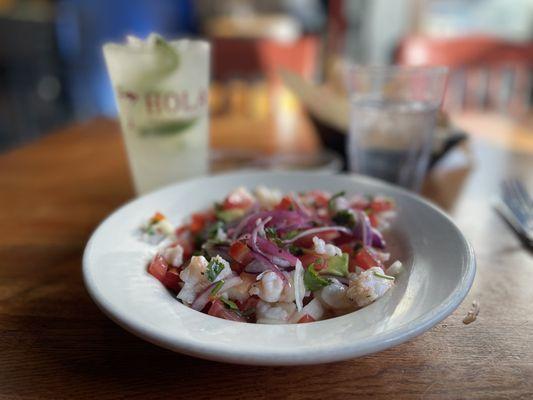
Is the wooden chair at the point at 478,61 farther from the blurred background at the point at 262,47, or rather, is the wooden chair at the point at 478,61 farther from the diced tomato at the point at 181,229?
the diced tomato at the point at 181,229

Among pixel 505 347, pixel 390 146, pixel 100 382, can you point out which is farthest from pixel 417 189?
pixel 100 382

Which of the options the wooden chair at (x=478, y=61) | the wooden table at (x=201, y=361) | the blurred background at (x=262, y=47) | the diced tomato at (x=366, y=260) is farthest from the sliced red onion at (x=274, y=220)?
the wooden chair at (x=478, y=61)

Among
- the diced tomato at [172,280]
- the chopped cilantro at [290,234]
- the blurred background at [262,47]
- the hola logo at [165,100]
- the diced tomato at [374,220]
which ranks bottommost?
the blurred background at [262,47]

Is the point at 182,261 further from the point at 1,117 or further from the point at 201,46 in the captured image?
the point at 1,117

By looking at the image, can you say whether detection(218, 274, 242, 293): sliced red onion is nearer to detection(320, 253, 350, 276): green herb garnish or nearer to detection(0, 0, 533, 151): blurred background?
detection(320, 253, 350, 276): green herb garnish

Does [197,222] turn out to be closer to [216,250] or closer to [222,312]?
[216,250]

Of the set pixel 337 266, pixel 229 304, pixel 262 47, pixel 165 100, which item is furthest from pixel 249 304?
pixel 262 47
